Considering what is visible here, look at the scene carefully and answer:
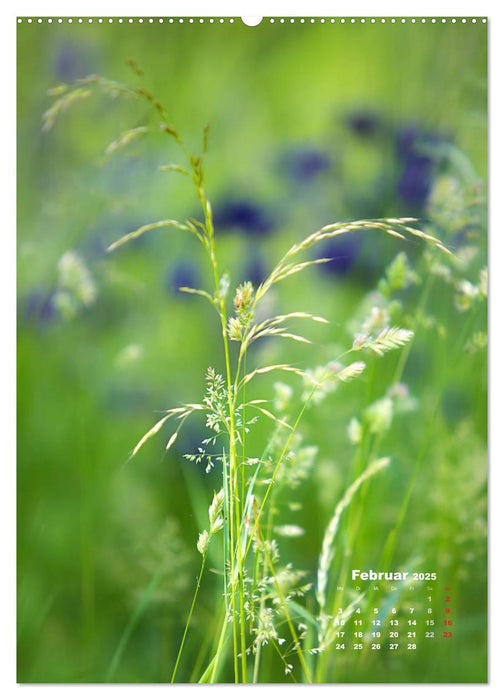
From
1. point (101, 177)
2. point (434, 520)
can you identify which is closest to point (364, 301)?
point (434, 520)

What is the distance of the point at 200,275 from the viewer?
50.3 inches

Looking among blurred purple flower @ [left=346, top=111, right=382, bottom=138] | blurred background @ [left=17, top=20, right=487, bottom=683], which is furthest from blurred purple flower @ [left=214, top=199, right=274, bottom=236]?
blurred purple flower @ [left=346, top=111, right=382, bottom=138]

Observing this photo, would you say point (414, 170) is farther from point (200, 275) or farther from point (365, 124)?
point (200, 275)

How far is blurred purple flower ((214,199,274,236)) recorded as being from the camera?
1279 mm

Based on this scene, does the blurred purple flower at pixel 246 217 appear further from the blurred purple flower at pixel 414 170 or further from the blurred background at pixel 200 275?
the blurred purple flower at pixel 414 170

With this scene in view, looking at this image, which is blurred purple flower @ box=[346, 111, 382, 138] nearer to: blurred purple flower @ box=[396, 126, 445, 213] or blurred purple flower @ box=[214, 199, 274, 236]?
blurred purple flower @ box=[396, 126, 445, 213]

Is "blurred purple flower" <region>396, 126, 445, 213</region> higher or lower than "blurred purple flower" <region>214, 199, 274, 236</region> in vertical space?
higher

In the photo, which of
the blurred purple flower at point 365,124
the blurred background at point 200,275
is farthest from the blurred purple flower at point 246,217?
the blurred purple flower at point 365,124

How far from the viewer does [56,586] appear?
128 cm

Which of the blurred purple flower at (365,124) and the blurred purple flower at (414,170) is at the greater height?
the blurred purple flower at (365,124)

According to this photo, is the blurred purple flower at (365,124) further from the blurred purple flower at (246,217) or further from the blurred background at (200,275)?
the blurred purple flower at (246,217)

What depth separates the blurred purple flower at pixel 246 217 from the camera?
128 cm

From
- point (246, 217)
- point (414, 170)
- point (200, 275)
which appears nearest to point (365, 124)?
point (414, 170)

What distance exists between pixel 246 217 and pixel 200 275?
14 cm
